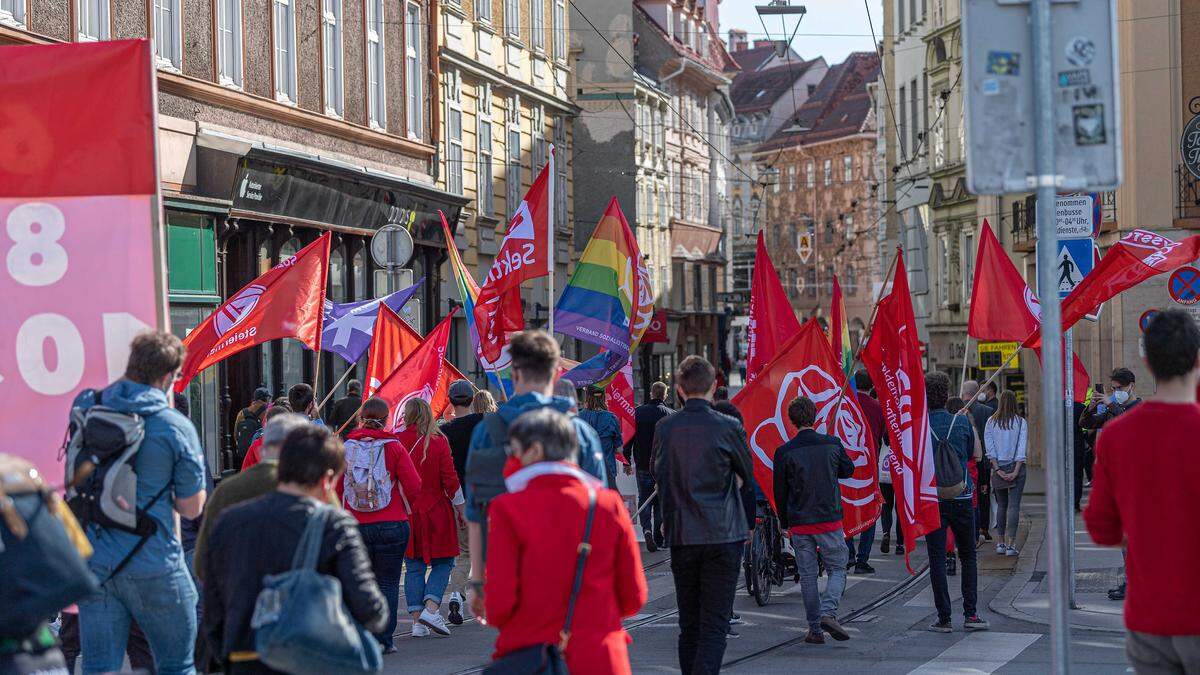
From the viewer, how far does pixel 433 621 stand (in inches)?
495

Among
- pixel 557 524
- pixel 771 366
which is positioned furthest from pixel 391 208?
pixel 557 524

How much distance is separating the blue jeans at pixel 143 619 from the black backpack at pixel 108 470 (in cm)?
10

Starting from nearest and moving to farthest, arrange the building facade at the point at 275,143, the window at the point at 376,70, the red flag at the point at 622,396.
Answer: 1. the red flag at the point at 622,396
2. the building facade at the point at 275,143
3. the window at the point at 376,70

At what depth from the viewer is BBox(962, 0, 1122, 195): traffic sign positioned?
5.99 meters

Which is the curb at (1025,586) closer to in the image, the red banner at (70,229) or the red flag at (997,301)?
the red flag at (997,301)

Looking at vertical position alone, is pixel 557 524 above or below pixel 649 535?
above

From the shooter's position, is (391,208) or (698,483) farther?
(391,208)

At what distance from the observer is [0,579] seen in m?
5.36

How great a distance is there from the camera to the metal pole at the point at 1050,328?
5.89 meters

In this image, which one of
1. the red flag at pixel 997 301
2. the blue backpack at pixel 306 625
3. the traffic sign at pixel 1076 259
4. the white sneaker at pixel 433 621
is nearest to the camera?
the blue backpack at pixel 306 625

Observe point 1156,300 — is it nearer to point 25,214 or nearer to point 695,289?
point 25,214

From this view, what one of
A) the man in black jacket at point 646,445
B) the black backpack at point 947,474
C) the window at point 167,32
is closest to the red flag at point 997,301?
the black backpack at point 947,474

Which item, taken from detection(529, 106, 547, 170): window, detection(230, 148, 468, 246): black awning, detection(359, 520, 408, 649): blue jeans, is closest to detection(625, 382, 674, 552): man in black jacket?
detection(359, 520, 408, 649): blue jeans

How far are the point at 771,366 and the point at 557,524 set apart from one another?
25.1 feet
